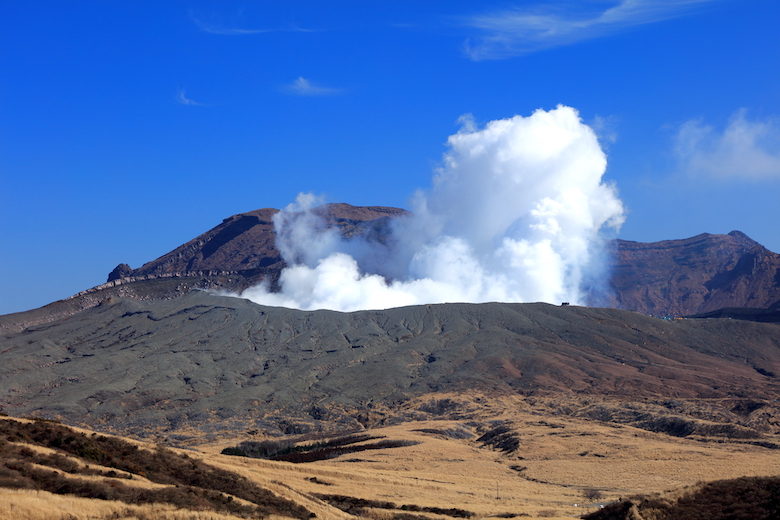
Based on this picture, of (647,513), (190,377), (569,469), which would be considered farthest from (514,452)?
(190,377)

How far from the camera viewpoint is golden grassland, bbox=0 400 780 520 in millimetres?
37938

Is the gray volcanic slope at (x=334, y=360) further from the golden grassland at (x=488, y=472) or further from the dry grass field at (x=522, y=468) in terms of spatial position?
the dry grass field at (x=522, y=468)

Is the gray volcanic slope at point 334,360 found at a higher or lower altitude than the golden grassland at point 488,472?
higher

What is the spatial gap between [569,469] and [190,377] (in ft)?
292

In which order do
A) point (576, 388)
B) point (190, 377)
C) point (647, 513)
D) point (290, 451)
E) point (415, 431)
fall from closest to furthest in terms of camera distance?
point (647, 513) → point (290, 451) → point (415, 431) → point (576, 388) → point (190, 377)

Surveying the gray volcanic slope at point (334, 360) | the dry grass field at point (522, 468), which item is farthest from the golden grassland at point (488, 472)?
the gray volcanic slope at point (334, 360)

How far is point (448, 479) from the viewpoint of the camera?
6088cm

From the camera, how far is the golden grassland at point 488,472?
37938 millimetres

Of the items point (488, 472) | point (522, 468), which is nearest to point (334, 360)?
point (522, 468)

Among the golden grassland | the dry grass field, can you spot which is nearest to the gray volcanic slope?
the golden grassland

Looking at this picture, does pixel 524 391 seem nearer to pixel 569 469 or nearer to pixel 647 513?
pixel 569 469

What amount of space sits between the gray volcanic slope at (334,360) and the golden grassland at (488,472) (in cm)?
2579

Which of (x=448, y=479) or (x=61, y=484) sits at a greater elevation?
(x=61, y=484)

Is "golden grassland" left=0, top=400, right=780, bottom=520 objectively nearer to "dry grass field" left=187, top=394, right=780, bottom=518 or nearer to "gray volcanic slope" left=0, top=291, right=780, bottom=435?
"dry grass field" left=187, top=394, right=780, bottom=518
